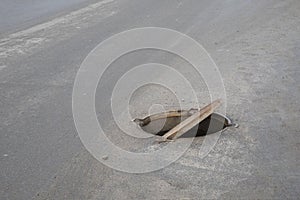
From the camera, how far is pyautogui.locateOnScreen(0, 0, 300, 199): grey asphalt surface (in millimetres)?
3818

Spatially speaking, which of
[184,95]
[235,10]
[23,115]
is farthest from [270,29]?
[23,115]

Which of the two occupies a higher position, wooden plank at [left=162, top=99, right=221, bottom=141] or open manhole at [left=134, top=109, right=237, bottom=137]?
wooden plank at [left=162, top=99, right=221, bottom=141]

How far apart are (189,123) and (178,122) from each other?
38 cm

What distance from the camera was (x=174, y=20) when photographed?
9.45 meters

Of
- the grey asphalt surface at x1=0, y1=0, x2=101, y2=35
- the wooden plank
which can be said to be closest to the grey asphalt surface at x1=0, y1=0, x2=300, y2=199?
the grey asphalt surface at x1=0, y1=0, x2=101, y2=35

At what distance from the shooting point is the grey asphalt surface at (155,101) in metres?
3.82

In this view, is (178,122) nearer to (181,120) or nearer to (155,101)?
(181,120)

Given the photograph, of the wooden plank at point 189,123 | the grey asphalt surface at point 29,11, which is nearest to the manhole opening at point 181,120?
the wooden plank at point 189,123

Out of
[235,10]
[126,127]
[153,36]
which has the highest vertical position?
[126,127]

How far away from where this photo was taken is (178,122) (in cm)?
513

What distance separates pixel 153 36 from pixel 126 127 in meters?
3.86

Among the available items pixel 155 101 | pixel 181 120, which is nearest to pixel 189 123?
pixel 181 120

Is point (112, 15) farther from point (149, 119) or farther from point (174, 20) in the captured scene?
point (149, 119)

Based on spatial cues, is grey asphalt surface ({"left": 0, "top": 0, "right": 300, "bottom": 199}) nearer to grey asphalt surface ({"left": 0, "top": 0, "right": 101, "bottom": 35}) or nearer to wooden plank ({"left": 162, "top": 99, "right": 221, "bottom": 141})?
grey asphalt surface ({"left": 0, "top": 0, "right": 101, "bottom": 35})
